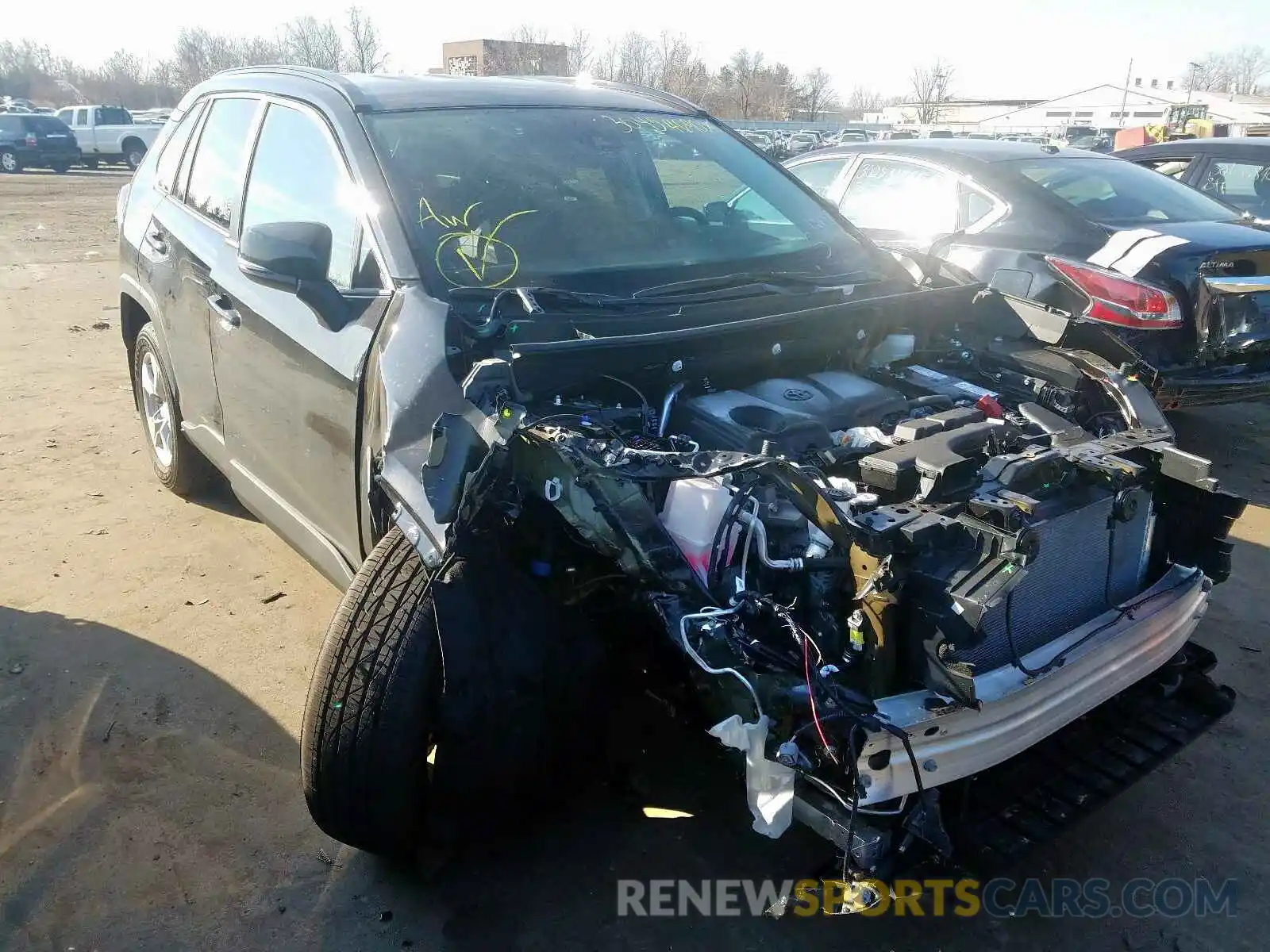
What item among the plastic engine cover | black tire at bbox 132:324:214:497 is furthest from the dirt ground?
the plastic engine cover

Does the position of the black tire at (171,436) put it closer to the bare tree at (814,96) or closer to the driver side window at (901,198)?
the driver side window at (901,198)

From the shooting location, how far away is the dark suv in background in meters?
25.5

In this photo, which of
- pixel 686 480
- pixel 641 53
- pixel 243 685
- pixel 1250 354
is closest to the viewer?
pixel 686 480

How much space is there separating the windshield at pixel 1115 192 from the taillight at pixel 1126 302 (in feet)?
2.04

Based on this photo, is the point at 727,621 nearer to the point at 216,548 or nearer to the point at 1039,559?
the point at 1039,559

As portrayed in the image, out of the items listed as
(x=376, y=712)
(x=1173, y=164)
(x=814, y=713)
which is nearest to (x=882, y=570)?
(x=814, y=713)

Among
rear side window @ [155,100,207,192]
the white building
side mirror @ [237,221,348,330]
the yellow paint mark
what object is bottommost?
the yellow paint mark

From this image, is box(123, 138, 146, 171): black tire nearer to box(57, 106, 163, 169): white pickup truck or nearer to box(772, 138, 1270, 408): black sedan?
box(57, 106, 163, 169): white pickup truck

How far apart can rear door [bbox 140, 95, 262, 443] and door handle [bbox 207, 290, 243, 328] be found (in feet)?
0.24

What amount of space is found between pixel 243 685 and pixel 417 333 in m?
1.58

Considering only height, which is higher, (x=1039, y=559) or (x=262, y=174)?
(x=262, y=174)

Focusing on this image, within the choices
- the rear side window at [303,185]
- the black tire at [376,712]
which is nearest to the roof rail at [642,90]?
the rear side window at [303,185]

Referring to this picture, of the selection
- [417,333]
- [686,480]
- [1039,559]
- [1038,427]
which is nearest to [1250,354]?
[1038,427]

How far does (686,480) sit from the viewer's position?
214cm
